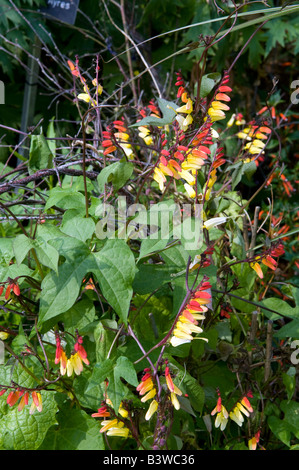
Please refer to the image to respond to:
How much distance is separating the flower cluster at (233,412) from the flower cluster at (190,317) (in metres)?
0.24

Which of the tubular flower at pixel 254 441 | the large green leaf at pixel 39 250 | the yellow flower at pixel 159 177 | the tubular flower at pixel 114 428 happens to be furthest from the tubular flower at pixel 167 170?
the tubular flower at pixel 254 441

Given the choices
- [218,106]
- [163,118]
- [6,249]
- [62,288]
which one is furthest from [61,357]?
[218,106]

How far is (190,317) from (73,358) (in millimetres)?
234

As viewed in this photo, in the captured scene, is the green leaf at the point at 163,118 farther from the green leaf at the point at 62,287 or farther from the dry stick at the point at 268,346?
the dry stick at the point at 268,346

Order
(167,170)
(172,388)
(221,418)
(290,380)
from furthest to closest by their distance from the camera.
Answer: (290,380), (221,418), (167,170), (172,388)

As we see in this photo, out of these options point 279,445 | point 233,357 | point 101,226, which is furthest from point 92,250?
point 279,445

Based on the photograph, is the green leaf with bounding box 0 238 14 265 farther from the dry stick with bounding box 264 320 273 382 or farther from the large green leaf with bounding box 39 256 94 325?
the dry stick with bounding box 264 320 273 382

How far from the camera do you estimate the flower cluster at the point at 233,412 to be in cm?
102

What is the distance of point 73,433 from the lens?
1049 mm

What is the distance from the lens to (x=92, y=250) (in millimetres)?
950

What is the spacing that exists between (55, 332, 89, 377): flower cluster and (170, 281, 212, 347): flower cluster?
0.16 m

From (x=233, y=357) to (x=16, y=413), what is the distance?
498mm

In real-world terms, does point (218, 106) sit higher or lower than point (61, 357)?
higher

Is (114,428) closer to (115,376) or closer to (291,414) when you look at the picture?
Result: (115,376)
